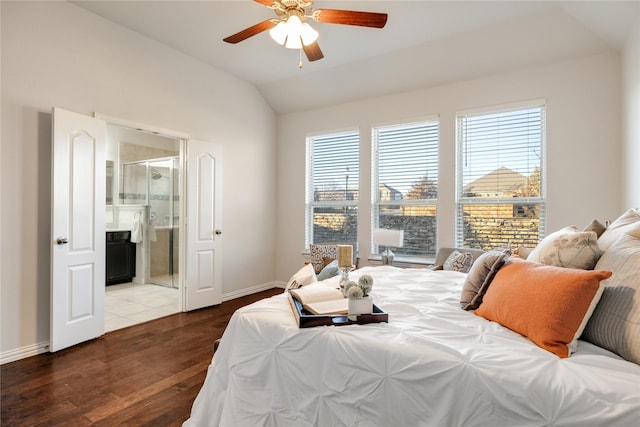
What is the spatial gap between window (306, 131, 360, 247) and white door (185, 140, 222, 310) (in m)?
1.49

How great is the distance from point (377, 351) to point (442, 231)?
3.27 metres

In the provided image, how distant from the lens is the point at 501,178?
155 inches

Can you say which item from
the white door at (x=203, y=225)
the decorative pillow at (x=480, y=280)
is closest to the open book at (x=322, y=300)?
the decorative pillow at (x=480, y=280)

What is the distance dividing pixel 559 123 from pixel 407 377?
143 inches

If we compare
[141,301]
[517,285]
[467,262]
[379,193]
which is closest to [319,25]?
[379,193]

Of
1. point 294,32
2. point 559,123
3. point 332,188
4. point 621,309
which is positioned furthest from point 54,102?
point 559,123

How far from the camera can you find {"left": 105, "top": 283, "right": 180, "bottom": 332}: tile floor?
12.7 ft

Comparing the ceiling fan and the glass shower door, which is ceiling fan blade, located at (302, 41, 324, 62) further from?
the glass shower door

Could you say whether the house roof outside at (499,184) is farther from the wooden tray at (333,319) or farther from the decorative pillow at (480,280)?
the wooden tray at (333,319)

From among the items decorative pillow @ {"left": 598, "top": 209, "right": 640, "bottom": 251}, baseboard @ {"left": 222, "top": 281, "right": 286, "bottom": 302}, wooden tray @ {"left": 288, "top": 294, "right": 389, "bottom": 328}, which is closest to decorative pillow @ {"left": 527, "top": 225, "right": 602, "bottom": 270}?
decorative pillow @ {"left": 598, "top": 209, "right": 640, "bottom": 251}

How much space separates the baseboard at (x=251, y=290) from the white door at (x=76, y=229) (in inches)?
67.8

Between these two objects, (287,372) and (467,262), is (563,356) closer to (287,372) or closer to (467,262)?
(287,372)

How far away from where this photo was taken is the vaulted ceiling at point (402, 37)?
10.3 ft

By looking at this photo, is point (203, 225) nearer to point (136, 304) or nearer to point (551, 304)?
point (136, 304)
